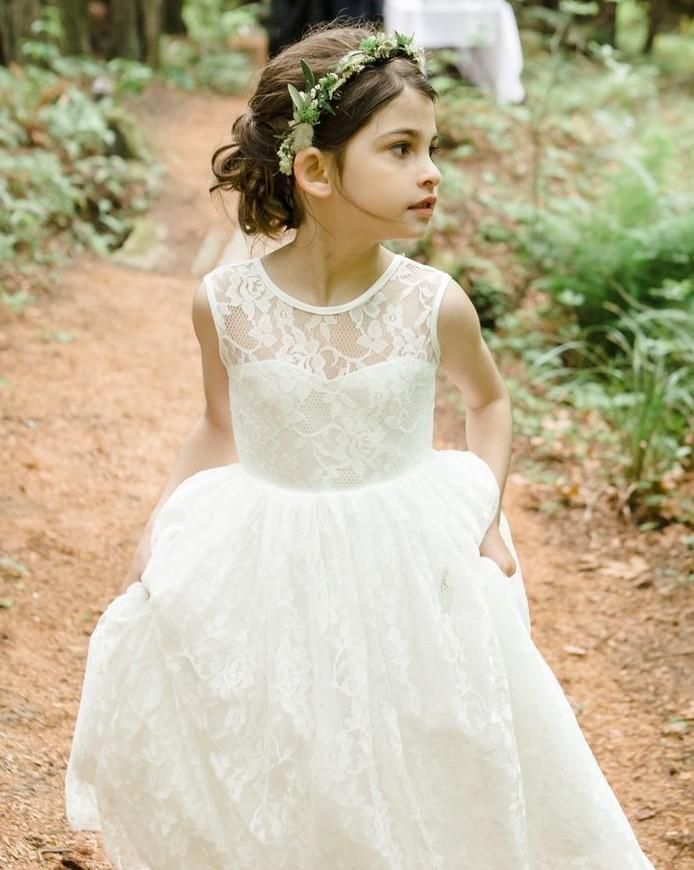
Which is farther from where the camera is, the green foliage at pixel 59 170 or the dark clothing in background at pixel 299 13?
the dark clothing in background at pixel 299 13

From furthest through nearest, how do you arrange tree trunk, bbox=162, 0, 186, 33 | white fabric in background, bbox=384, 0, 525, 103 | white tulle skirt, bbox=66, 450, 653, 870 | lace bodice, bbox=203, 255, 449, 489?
1. tree trunk, bbox=162, 0, 186, 33
2. white fabric in background, bbox=384, 0, 525, 103
3. lace bodice, bbox=203, 255, 449, 489
4. white tulle skirt, bbox=66, 450, 653, 870

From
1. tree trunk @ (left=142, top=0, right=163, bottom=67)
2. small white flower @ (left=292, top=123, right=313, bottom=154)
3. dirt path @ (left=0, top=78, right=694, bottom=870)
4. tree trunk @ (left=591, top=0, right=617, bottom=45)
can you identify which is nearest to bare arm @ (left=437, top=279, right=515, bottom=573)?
small white flower @ (left=292, top=123, right=313, bottom=154)

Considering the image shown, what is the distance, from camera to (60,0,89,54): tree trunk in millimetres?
11359

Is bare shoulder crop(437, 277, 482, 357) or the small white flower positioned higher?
the small white flower

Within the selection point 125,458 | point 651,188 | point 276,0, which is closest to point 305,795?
point 125,458

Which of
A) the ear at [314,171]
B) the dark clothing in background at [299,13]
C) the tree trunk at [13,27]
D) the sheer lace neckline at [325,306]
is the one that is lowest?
the tree trunk at [13,27]

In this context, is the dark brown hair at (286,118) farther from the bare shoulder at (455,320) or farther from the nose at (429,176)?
the bare shoulder at (455,320)

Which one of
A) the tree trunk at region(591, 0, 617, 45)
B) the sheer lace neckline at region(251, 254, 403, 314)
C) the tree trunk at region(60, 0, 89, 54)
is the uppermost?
the sheer lace neckline at region(251, 254, 403, 314)

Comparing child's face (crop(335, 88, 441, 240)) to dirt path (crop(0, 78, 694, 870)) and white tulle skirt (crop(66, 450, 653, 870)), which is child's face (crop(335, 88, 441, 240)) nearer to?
white tulle skirt (crop(66, 450, 653, 870))

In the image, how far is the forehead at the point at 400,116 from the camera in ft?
6.62

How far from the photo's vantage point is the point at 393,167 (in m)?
2.02

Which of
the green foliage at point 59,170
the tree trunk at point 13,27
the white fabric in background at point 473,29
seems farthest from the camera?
the tree trunk at point 13,27

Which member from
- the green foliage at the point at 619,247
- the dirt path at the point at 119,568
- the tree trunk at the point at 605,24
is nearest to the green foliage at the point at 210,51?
the tree trunk at the point at 605,24

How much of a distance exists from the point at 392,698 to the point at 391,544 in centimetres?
29
